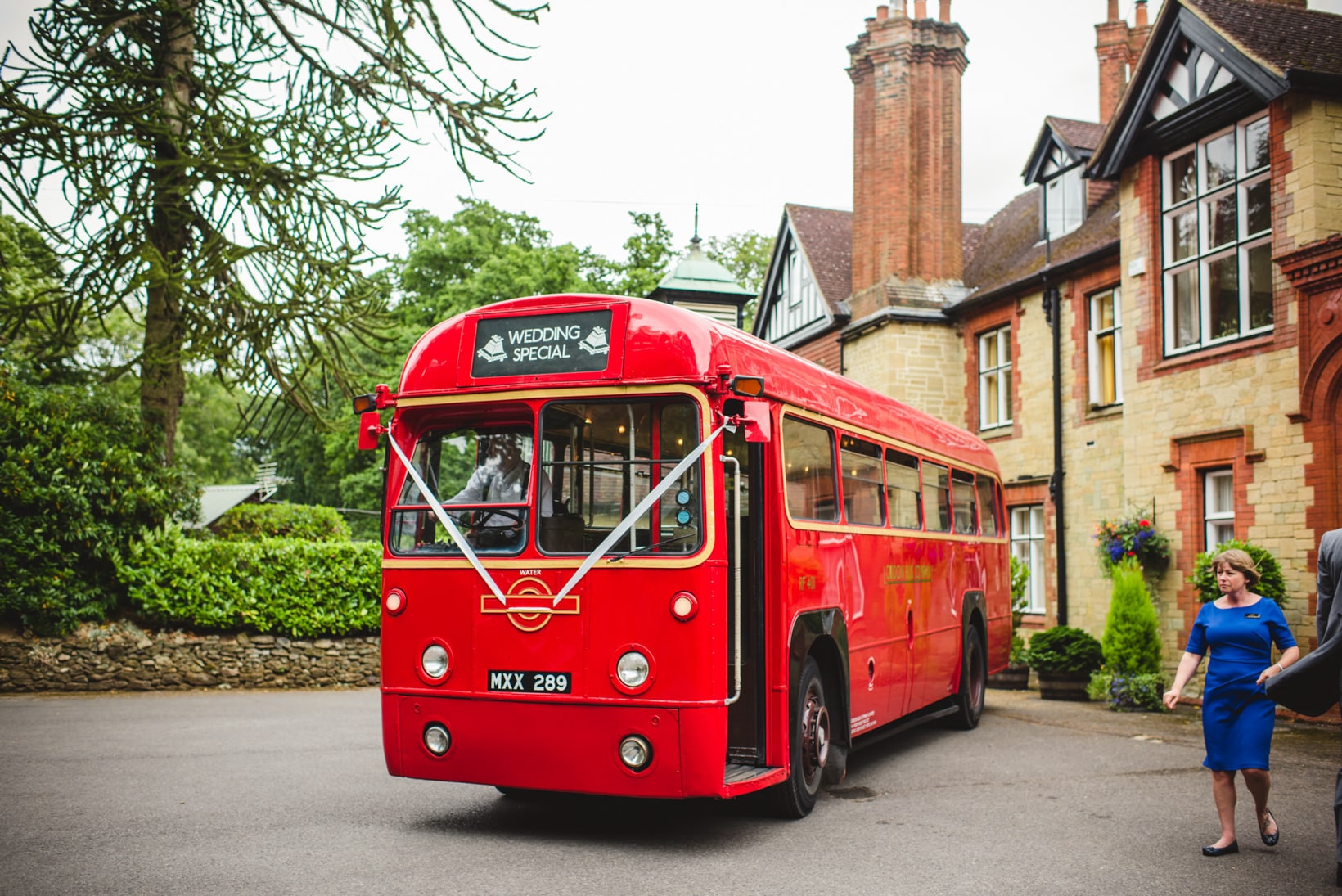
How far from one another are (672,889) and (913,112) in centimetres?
2227

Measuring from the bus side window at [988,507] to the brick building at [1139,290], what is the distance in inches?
133

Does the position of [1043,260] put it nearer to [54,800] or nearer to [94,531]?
[94,531]

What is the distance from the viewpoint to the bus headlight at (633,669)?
663 cm

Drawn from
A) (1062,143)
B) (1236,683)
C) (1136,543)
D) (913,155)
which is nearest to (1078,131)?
(1062,143)

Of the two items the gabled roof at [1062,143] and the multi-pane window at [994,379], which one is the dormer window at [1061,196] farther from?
the multi-pane window at [994,379]

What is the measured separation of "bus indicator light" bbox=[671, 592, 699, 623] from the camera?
21.6 ft

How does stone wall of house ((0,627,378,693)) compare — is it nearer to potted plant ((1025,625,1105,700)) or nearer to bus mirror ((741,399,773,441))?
potted plant ((1025,625,1105,700))

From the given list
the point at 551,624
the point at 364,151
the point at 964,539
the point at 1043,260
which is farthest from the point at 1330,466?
the point at 364,151

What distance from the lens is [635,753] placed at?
658 cm

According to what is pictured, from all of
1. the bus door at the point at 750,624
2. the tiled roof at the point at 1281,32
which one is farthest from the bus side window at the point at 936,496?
the tiled roof at the point at 1281,32

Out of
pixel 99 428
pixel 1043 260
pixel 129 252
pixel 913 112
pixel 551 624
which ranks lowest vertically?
pixel 551 624

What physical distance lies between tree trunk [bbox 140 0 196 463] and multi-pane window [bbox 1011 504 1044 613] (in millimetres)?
14649

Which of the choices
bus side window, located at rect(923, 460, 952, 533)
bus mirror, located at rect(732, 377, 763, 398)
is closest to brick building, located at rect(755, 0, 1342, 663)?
bus side window, located at rect(923, 460, 952, 533)

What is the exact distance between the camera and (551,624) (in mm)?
6855
